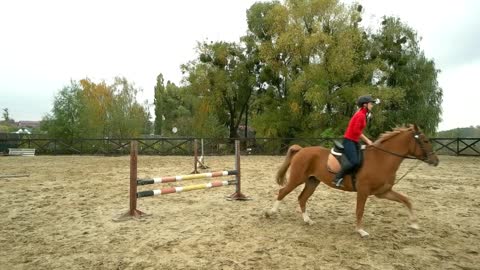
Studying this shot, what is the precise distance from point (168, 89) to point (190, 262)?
5707 centimetres

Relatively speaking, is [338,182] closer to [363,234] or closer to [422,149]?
[363,234]

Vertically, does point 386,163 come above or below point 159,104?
below

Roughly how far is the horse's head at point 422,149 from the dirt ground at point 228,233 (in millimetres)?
1297

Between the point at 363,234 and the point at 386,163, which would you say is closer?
the point at 363,234

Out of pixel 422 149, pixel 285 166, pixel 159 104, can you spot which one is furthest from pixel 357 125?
pixel 159 104

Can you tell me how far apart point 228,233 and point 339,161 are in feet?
7.88

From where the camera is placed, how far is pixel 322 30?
2764cm

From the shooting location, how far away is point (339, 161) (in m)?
6.59

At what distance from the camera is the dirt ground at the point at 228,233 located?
16.4 ft

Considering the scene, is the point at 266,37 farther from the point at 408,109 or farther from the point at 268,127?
the point at 408,109

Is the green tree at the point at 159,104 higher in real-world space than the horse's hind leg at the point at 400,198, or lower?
higher

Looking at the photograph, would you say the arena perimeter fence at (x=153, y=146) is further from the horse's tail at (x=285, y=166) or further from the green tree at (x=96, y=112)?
the horse's tail at (x=285, y=166)

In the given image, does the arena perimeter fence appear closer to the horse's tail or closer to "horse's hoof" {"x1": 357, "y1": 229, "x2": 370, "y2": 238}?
the horse's tail

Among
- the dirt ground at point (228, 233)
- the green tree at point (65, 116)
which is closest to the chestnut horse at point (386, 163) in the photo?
the dirt ground at point (228, 233)
